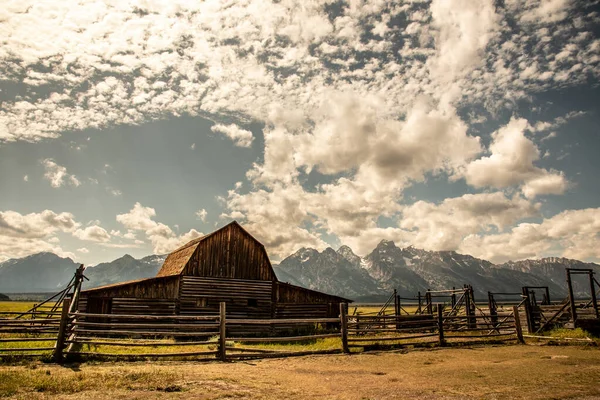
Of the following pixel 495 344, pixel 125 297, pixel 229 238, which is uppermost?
pixel 229 238

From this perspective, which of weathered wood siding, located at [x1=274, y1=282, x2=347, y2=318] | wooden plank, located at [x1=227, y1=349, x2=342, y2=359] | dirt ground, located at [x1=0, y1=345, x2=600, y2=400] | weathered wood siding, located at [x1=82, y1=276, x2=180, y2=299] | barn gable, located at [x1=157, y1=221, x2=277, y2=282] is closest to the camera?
dirt ground, located at [x1=0, y1=345, x2=600, y2=400]

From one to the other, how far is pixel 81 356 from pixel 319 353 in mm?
8140

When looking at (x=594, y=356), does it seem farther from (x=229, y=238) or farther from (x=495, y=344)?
(x=229, y=238)

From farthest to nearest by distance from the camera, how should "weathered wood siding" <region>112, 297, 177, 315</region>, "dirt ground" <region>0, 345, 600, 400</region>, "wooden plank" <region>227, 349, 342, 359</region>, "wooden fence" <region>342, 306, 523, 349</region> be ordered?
"weathered wood siding" <region>112, 297, 177, 315</region> → "wooden fence" <region>342, 306, 523, 349</region> → "wooden plank" <region>227, 349, 342, 359</region> → "dirt ground" <region>0, 345, 600, 400</region>

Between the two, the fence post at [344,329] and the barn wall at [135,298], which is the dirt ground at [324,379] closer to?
the fence post at [344,329]

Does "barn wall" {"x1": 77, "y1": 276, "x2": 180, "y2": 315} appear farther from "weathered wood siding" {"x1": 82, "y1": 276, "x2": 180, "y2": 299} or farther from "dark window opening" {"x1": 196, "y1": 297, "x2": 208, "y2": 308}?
"dark window opening" {"x1": 196, "y1": 297, "x2": 208, "y2": 308}

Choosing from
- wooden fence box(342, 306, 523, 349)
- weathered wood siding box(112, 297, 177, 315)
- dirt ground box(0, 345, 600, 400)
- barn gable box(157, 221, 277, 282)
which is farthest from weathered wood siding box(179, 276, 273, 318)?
dirt ground box(0, 345, 600, 400)

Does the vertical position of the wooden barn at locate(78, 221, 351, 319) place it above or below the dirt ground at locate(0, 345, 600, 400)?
above

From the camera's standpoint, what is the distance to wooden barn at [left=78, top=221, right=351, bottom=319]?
2320 centimetres

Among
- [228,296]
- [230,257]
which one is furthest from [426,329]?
[230,257]

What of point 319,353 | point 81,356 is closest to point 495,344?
point 319,353

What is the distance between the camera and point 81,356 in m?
11.5

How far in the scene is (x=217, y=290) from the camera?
80.7 ft

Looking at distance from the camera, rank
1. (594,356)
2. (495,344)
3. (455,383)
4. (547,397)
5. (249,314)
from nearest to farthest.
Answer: (547,397)
(455,383)
(594,356)
(495,344)
(249,314)
